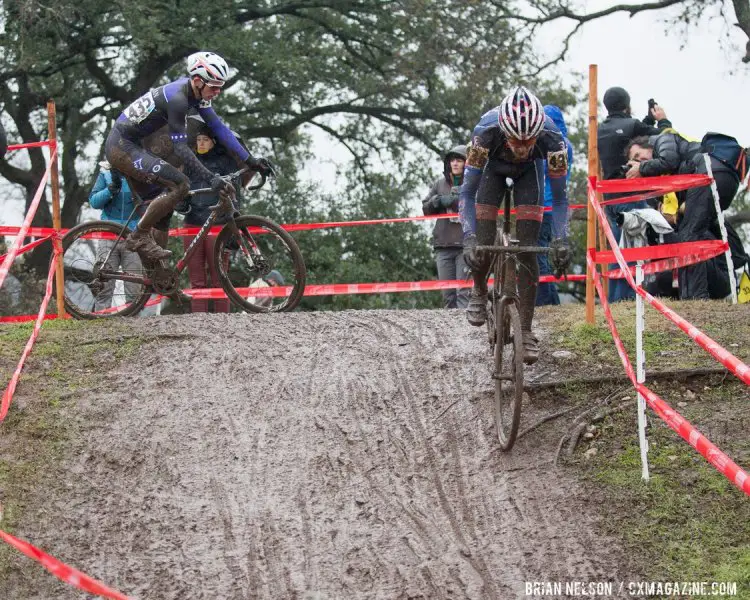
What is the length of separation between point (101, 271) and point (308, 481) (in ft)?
12.3

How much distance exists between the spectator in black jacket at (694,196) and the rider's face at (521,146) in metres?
3.63

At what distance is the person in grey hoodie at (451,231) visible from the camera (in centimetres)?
1208

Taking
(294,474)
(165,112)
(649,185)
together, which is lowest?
(294,474)

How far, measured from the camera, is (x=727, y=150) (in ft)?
35.7

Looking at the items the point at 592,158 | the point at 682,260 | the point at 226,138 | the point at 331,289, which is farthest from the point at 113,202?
the point at 682,260

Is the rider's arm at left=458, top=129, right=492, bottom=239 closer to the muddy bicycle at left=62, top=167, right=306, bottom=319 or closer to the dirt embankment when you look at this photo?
the dirt embankment

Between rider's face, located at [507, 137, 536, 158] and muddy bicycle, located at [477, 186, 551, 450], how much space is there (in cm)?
55

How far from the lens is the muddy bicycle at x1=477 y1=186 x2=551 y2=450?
7059 mm

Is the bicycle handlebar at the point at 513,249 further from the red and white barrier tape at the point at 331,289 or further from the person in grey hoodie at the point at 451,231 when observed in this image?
the person in grey hoodie at the point at 451,231

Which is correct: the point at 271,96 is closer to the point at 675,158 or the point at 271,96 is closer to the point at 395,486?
the point at 675,158

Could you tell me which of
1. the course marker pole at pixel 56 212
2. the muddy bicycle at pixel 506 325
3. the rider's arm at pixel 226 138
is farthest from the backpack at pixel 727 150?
the course marker pole at pixel 56 212

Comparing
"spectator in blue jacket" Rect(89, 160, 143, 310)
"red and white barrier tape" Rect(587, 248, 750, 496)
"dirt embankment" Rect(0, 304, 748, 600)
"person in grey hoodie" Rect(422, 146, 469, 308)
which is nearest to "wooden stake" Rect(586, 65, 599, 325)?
"dirt embankment" Rect(0, 304, 748, 600)

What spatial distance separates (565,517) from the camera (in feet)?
21.6

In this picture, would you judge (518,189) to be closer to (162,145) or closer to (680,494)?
(680,494)
